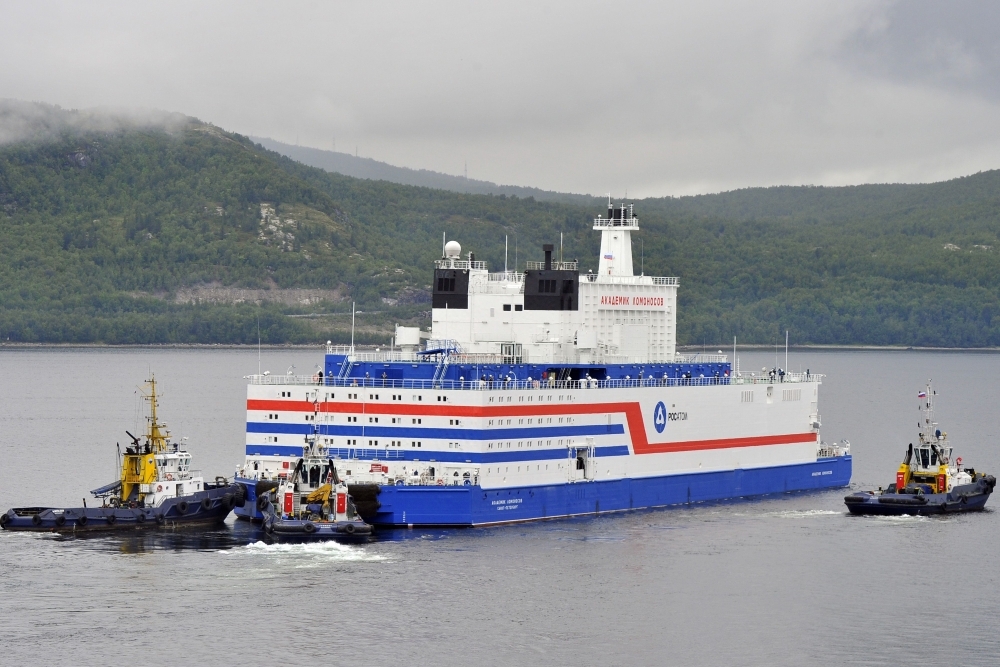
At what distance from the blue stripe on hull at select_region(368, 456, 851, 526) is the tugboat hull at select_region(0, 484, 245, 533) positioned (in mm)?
6164

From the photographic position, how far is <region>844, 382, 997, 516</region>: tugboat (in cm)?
6662

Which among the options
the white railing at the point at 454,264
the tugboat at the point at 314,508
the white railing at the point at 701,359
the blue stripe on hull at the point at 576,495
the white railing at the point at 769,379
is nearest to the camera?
the tugboat at the point at 314,508

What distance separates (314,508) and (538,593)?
32.8ft

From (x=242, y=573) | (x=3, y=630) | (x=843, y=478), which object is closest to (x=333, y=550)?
(x=242, y=573)

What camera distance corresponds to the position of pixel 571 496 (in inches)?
2446

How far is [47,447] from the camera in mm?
91250

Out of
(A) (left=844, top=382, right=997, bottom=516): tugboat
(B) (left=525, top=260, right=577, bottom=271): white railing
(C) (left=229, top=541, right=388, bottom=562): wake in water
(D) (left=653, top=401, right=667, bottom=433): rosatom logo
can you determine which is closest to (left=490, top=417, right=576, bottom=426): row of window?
(D) (left=653, top=401, right=667, bottom=433): rosatom logo

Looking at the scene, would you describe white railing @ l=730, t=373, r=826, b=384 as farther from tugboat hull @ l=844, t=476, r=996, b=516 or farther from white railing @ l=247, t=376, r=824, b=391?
tugboat hull @ l=844, t=476, r=996, b=516

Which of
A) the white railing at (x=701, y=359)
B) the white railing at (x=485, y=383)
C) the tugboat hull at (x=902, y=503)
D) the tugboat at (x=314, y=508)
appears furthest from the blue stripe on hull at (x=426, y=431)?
the tugboat hull at (x=902, y=503)

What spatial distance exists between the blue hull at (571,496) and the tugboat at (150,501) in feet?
5.60

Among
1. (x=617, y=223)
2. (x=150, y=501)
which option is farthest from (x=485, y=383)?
(x=617, y=223)

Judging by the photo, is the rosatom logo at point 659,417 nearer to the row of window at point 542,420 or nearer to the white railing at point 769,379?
the row of window at point 542,420

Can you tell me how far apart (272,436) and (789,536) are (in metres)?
19.1

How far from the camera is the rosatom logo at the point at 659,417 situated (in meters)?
66.1
